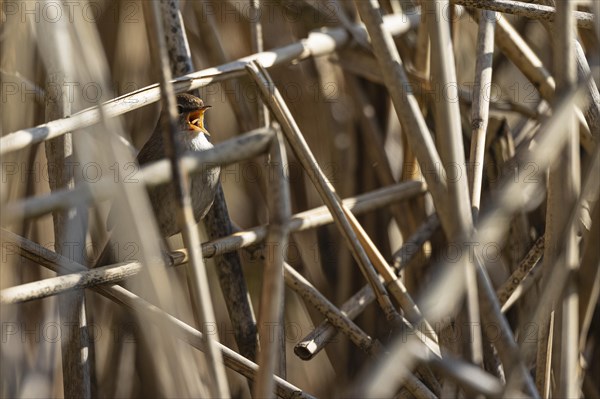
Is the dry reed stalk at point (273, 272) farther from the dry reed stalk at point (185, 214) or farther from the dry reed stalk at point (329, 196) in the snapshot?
the dry reed stalk at point (329, 196)

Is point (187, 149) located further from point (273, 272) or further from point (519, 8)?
point (273, 272)

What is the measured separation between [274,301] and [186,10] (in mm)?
1763

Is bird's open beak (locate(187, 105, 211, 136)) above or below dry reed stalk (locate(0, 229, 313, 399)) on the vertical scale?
above

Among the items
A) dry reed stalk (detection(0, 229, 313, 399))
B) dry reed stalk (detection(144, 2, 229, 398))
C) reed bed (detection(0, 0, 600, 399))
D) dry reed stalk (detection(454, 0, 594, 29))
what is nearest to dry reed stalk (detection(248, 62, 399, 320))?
reed bed (detection(0, 0, 600, 399))

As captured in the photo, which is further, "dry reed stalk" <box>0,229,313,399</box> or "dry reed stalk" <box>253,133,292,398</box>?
"dry reed stalk" <box>0,229,313,399</box>

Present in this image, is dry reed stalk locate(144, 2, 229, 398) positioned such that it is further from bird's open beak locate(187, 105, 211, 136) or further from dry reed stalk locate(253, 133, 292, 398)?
bird's open beak locate(187, 105, 211, 136)

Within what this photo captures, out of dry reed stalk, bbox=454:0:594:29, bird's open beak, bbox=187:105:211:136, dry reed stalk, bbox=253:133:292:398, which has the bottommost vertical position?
dry reed stalk, bbox=253:133:292:398

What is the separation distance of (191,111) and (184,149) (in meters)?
0.12

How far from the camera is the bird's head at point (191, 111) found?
231cm

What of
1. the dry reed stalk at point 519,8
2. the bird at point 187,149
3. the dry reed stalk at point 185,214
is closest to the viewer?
the dry reed stalk at point 185,214

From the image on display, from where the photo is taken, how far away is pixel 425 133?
142 centimetres

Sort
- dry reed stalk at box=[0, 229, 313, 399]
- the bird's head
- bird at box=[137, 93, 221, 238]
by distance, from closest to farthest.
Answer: dry reed stalk at box=[0, 229, 313, 399] → bird at box=[137, 93, 221, 238] → the bird's head

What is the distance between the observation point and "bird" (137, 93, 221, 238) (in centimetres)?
212

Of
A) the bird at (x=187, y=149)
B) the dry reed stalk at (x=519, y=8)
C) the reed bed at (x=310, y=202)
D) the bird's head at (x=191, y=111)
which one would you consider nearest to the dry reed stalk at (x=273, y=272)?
the reed bed at (x=310, y=202)
